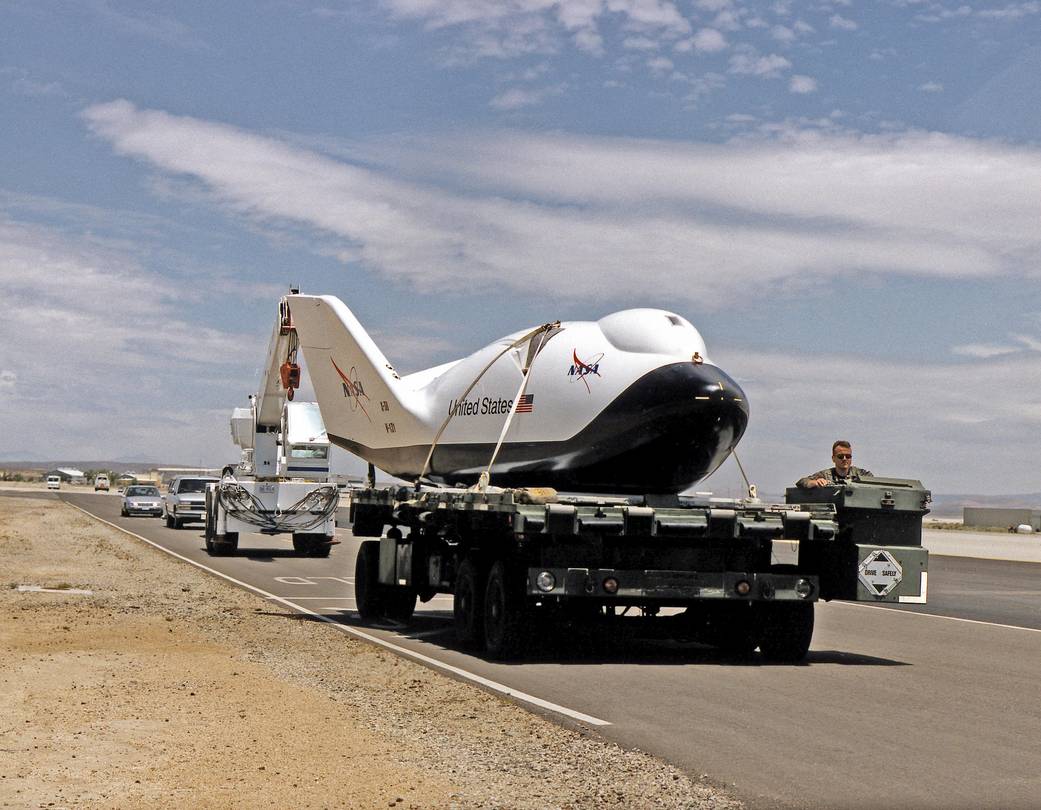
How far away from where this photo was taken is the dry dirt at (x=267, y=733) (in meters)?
7.63

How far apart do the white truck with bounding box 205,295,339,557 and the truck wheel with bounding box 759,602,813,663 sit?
59.5 ft

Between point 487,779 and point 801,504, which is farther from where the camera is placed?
point 801,504

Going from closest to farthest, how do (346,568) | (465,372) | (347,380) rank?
(465,372)
(347,380)
(346,568)

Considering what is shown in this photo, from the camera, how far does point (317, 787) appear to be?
774 centimetres

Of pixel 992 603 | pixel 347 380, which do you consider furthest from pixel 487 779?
pixel 992 603

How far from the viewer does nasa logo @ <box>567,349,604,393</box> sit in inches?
581

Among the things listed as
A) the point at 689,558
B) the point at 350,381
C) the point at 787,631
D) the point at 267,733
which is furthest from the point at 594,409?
the point at 350,381

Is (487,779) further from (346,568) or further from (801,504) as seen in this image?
(346,568)

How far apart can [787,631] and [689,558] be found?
142 centimetres

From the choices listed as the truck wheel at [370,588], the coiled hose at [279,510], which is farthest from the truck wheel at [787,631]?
the coiled hose at [279,510]

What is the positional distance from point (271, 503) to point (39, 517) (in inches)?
1110

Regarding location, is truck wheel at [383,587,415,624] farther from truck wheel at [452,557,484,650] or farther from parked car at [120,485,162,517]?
parked car at [120,485,162,517]

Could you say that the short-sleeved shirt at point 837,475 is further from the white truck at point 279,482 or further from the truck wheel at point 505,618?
the white truck at point 279,482

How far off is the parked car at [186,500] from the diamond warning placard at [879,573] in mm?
34332
